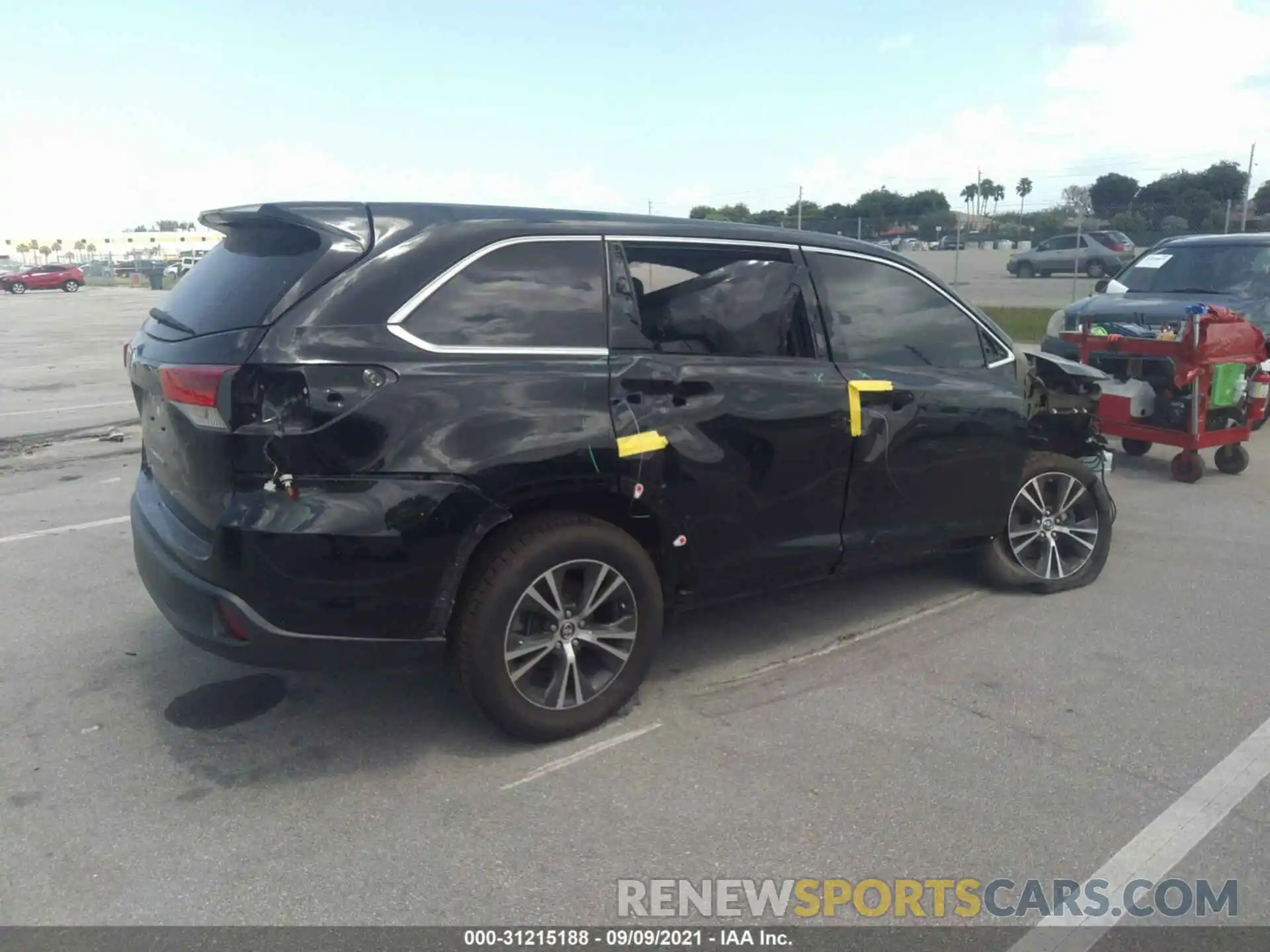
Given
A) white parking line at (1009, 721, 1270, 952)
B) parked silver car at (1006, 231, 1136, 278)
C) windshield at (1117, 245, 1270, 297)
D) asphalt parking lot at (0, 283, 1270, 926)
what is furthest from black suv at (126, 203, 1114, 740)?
parked silver car at (1006, 231, 1136, 278)

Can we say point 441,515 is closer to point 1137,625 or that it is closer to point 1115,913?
point 1115,913

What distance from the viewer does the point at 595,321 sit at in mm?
3771

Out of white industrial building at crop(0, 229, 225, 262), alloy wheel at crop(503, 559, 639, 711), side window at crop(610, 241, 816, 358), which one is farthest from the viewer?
white industrial building at crop(0, 229, 225, 262)

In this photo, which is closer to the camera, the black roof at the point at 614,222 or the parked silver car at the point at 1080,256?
the black roof at the point at 614,222

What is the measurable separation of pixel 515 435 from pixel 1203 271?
9471 millimetres

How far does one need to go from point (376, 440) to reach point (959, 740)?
7.74 ft

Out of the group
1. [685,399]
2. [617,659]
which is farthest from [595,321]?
[617,659]

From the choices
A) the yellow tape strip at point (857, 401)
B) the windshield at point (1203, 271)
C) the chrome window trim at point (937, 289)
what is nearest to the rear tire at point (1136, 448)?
the windshield at point (1203, 271)

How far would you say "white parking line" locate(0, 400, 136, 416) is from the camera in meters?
11.3

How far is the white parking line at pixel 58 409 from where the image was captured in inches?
447

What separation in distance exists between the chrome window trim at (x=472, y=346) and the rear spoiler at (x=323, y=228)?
236 millimetres

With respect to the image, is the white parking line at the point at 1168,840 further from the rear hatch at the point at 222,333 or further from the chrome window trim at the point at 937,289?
the rear hatch at the point at 222,333

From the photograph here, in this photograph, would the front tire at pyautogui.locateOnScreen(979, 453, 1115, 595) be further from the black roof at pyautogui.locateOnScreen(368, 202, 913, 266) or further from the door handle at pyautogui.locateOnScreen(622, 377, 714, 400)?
the door handle at pyautogui.locateOnScreen(622, 377, 714, 400)

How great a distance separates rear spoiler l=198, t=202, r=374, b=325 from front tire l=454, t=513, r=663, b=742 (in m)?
1.03
